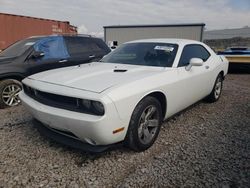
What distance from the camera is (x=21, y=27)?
10.9 meters

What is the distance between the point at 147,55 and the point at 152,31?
815 inches

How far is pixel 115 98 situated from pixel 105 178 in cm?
85

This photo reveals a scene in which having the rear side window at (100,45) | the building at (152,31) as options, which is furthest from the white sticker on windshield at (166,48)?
the building at (152,31)

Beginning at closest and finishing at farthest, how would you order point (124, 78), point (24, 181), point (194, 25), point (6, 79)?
point (24, 181) → point (124, 78) → point (6, 79) → point (194, 25)

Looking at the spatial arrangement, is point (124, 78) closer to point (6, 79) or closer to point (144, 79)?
point (144, 79)

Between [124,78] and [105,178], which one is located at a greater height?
[124,78]

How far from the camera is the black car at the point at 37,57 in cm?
470

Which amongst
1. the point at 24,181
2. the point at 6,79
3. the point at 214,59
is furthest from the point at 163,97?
the point at 6,79

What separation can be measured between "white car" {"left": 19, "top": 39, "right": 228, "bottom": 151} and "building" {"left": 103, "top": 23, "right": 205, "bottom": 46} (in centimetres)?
1711

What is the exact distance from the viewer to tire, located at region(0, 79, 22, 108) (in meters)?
4.64

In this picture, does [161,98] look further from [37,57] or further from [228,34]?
[228,34]

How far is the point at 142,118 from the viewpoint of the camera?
2830 millimetres

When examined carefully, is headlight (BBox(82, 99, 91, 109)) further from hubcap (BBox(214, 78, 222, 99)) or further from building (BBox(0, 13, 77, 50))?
building (BBox(0, 13, 77, 50))

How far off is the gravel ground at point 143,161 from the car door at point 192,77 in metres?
0.50
